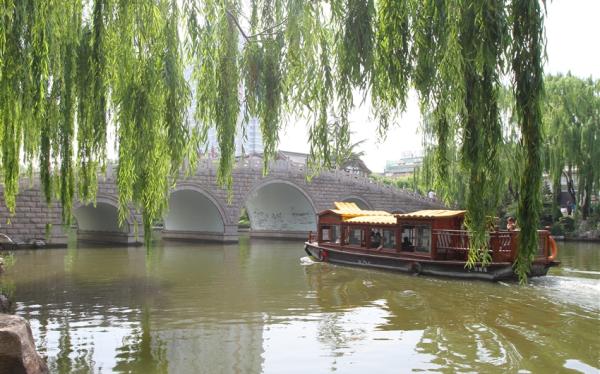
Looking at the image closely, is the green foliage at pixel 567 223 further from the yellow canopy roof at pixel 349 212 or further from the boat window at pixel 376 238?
the boat window at pixel 376 238

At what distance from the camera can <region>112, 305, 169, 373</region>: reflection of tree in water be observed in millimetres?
6094

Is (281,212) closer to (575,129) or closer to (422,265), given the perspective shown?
(575,129)

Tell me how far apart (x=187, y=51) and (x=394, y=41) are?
2063 millimetres

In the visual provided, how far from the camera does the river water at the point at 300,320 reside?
6.37 metres

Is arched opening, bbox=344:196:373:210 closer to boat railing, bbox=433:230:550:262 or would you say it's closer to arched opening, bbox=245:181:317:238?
arched opening, bbox=245:181:317:238

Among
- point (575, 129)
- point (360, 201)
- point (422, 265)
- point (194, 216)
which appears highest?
point (575, 129)

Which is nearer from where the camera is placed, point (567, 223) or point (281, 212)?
point (567, 223)

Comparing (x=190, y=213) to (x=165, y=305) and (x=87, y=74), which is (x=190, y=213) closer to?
(x=165, y=305)

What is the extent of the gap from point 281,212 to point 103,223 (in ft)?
31.6

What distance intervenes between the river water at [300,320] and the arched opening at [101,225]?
6.84 m

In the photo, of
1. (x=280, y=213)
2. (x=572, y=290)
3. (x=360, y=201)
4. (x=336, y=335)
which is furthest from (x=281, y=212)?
(x=336, y=335)

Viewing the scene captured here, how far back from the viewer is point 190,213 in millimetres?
27516

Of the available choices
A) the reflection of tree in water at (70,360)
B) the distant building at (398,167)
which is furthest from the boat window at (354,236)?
the distant building at (398,167)

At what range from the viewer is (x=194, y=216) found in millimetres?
27312
